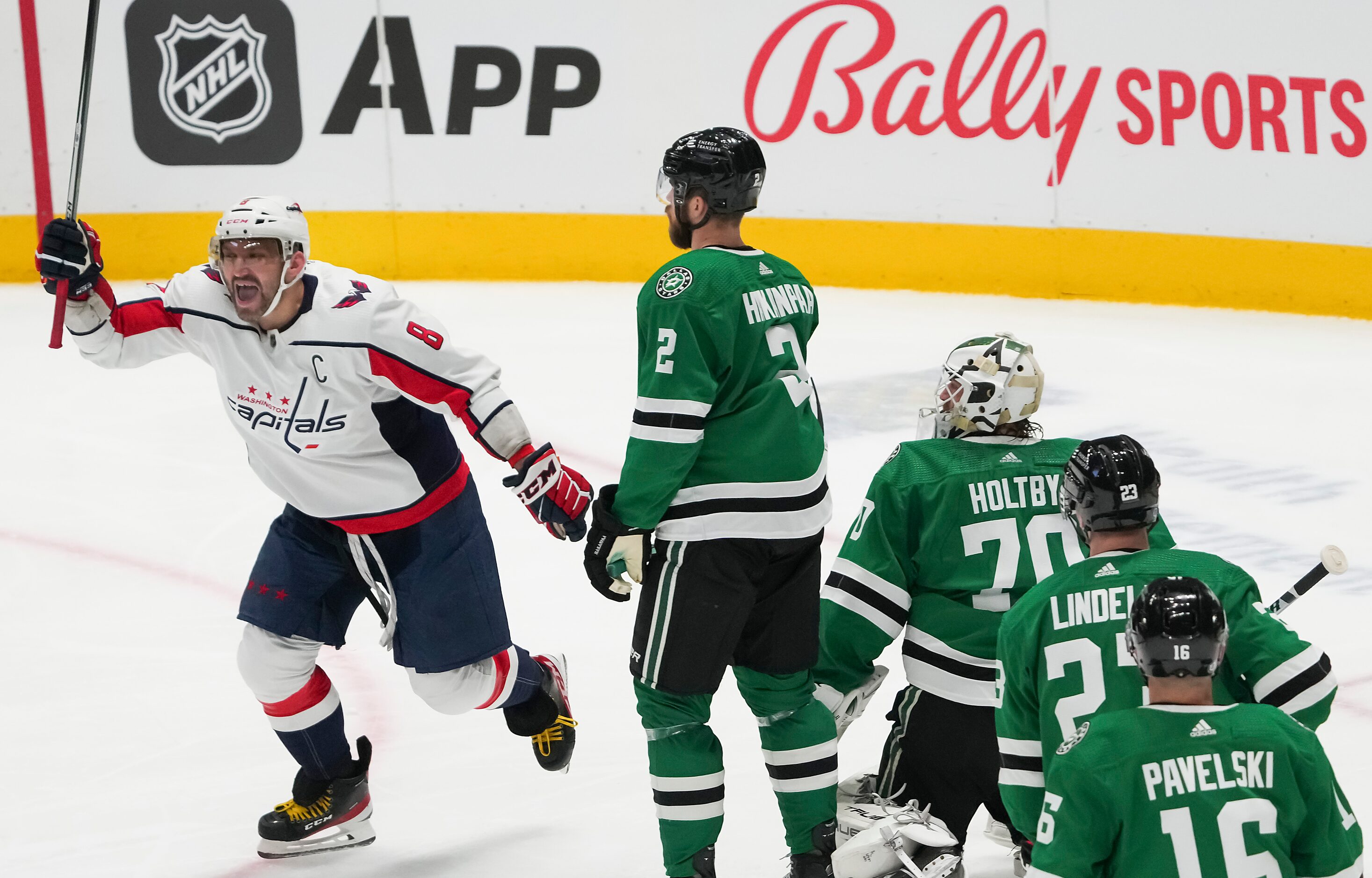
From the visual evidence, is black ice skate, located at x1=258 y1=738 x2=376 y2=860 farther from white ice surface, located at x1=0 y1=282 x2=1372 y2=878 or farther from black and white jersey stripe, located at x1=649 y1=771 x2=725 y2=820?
black and white jersey stripe, located at x1=649 y1=771 x2=725 y2=820

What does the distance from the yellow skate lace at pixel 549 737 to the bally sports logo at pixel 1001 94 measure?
5406 mm

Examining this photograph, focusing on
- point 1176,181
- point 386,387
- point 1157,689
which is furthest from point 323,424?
point 1176,181

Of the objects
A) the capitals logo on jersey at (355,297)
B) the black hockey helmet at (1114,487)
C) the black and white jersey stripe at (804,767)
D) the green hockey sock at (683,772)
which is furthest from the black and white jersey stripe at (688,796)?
the capitals logo on jersey at (355,297)

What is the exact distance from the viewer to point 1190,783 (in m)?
1.77

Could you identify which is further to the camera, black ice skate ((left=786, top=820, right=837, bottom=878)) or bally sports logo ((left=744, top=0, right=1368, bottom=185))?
bally sports logo ((left=744, top=0, right=1368, bottom=185))

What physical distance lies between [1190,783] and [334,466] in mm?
1752

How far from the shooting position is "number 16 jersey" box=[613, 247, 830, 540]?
8.63 feet

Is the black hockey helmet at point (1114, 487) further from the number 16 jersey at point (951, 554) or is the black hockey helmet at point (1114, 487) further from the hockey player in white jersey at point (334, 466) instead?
the hockey player in white jersey at point (334, 466)

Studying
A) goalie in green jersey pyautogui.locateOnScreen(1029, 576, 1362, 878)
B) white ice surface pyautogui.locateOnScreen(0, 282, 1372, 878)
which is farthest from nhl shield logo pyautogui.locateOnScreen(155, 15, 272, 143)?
goalie in green jersey pyautogui.locateOnScreen(1029, 576, 1362, 878)

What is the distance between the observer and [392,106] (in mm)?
9047

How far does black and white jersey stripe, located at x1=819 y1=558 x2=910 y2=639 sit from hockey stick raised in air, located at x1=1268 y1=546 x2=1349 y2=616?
1.86ft

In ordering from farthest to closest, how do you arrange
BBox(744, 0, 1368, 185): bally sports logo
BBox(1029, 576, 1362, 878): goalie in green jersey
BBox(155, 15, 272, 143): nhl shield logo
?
BBox(155, 15, 272, 143): nhl shield logo < BBox(744, 0, 1368, 185): bally sports logo < BBox(1029, 576, 1362, 878): goalie in green jersey

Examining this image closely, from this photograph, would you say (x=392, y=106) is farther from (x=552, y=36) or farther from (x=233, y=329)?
(x=233, y=329)

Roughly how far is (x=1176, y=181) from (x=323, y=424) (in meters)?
5.82
